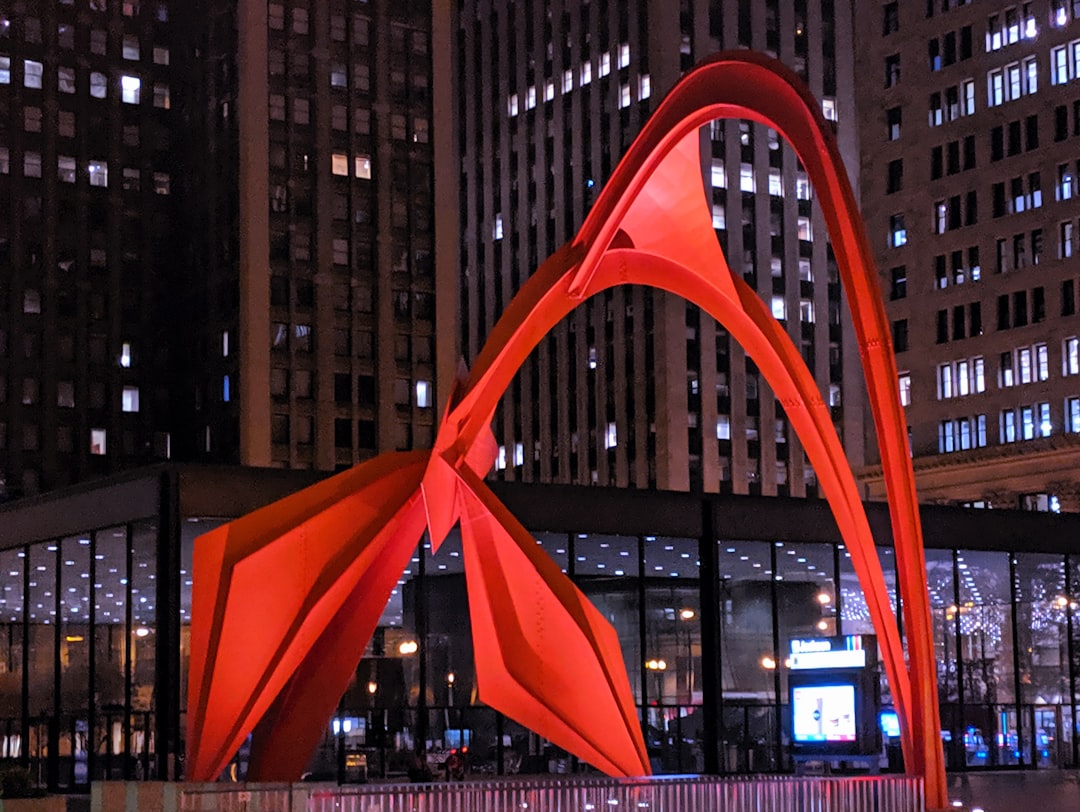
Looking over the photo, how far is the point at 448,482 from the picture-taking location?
24.3 m

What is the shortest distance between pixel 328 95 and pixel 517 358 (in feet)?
254

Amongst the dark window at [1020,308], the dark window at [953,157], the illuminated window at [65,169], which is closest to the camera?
the dark window at [1020,308]

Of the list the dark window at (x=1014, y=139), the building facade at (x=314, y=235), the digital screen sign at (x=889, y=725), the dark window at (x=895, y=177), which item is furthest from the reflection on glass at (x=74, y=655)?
the dark window at (x=895, y=177)

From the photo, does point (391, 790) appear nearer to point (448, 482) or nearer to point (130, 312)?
point (448, 482)

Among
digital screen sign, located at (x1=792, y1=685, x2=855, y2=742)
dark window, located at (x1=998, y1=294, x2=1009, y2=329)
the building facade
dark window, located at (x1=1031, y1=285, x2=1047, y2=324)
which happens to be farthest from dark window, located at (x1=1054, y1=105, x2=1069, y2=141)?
digital screen sign, located at (x1=792, y1=685, x2=855, y2=742)

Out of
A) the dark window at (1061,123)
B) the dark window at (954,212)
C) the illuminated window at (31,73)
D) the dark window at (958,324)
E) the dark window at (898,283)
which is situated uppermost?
the illuminated window at (31,73)

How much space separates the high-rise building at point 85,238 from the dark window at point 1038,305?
165ft

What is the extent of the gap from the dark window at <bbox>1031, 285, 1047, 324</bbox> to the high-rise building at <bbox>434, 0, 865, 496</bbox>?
82.7 ft

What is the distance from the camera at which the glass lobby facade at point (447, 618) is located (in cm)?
3622

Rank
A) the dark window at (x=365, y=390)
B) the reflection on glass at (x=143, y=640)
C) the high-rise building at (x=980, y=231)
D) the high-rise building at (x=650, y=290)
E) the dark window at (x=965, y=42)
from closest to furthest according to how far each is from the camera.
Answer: the reflection on glass at (x=143, y=640)
the high-rise building at (x=980, y=231)
the dark window at (x=365, y=390)
the dark window at (x=965, y=42)
the high-rise building at (x=650, y=290)

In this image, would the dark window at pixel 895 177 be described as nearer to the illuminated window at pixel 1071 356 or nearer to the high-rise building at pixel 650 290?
the high-rise building at pixel 650 290

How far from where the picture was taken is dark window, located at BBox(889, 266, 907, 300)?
340ft

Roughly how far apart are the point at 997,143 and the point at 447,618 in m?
67.1

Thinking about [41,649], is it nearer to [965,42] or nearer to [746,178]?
[965,42]
